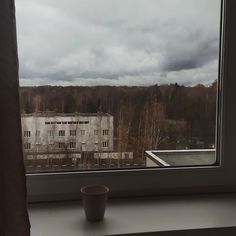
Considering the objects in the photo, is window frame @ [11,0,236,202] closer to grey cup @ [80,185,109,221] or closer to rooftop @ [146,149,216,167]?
rooftop @ [146,149,216,167]

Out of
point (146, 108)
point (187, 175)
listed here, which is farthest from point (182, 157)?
point (146, 108)

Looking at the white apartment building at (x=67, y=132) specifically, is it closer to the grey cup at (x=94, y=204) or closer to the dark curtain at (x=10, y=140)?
the grey cup at (x=94, y=204)

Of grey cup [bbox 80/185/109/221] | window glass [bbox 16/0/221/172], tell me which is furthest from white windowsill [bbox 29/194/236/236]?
window glass [bbox 16/0/221/172]

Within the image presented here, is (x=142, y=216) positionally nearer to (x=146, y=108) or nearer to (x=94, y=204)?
(x=94, y=204)

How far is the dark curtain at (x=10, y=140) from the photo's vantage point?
28.9 inches

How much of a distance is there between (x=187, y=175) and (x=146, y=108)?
270mm

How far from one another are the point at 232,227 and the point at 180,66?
549mm

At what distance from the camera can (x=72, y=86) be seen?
1.16 metres

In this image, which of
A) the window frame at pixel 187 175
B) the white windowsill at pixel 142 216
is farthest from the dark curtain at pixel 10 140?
the window frame at pixel 187 175

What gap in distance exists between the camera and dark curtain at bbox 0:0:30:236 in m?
0.73

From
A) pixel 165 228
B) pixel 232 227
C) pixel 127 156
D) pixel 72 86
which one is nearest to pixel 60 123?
pixel 72 86

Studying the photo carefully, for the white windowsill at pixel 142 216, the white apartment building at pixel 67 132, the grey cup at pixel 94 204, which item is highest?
the white apartment building at pixel 67 132

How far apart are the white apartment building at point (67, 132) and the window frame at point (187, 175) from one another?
8cm

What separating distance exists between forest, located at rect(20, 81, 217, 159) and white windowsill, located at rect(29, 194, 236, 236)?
183 mm
